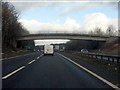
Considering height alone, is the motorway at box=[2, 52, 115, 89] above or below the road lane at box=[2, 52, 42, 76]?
above

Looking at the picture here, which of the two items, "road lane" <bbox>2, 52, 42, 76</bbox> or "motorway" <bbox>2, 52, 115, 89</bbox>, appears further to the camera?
"road lane" <bbox>2, 52, 42, 76</bbox>

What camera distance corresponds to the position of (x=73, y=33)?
112 metres

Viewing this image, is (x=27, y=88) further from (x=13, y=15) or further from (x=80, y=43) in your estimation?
(x=80, y=43)

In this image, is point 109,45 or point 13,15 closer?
point 13,15

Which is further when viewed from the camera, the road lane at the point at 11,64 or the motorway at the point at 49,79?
the road lane at the point at 11,64

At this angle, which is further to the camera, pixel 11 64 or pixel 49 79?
pixel 11 64

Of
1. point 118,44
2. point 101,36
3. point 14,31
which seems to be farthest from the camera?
point 101,36

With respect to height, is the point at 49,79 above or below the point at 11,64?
above

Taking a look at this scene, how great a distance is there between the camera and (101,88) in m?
12.2

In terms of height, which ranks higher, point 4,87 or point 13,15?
point 13,15

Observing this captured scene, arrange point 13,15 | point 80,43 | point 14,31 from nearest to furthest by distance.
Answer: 1. point 13,15
2. point 14,31
3. point 80,43

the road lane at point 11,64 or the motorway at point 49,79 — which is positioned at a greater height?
the motorway at point 49,79

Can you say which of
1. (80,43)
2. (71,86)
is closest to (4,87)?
(71,86)

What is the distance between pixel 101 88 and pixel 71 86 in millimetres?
1110
